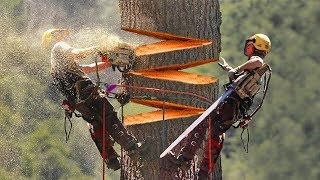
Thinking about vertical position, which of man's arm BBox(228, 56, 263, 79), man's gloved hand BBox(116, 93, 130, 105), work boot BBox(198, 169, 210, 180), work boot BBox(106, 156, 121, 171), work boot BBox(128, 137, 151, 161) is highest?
man's arm BBox(228, 56, 263, 79)

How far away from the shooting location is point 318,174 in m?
23.7

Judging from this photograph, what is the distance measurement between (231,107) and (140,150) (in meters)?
0.95

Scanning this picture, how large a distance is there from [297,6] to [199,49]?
16714 mm

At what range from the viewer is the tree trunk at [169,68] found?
11320 mm

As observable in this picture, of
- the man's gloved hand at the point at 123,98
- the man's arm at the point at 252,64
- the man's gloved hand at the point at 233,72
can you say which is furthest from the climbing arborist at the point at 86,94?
the man's arm at the point at 252,64

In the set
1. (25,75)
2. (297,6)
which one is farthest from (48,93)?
(297,6)

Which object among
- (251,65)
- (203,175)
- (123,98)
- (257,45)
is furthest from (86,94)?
(257,45)

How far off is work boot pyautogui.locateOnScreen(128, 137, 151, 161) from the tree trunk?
53mm

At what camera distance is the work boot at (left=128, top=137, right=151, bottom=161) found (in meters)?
11.3

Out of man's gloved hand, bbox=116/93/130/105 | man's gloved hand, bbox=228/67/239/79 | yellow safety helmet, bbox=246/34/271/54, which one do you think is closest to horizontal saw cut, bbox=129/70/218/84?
man's gloved hand, bbox=116/93/130/105

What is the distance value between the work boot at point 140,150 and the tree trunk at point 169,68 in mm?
53

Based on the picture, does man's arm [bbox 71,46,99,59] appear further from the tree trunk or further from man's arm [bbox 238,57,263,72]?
man's arm [bbox 238,57,263,72]

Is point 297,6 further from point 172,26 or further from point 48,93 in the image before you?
point 172,26

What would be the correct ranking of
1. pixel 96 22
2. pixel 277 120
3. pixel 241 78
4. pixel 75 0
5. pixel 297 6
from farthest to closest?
pixel 297 6 → pixel 277 120 → pixel 75 0 → pixel 96 22 → pixel 241 78
